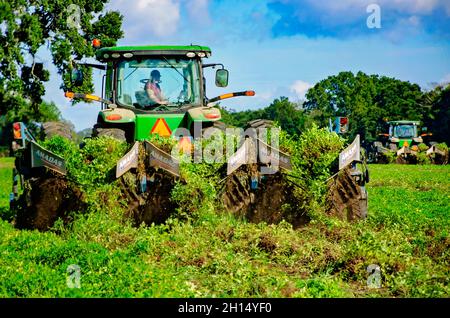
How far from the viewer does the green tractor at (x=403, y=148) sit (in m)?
37.4


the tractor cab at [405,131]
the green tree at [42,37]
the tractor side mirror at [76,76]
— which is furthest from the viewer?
the tractor cab at [405,131]

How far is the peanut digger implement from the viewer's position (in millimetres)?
9477

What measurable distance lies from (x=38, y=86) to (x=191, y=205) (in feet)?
90.6

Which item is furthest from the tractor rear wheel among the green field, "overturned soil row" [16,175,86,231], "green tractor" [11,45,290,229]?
"overturned soil row" [16,175,86,231]

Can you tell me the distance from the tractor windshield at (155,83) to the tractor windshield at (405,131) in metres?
33.6

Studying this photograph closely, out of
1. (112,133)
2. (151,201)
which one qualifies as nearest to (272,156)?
(151,201)

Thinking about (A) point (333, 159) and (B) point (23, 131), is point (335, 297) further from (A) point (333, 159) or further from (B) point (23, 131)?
(B) point (23, 131)

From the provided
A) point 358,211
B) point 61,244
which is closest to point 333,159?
point 358,211

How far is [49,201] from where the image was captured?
9.80 meters

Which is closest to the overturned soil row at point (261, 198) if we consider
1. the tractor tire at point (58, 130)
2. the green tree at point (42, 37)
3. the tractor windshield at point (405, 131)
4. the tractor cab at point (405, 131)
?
the tractor tire at point (58, 130)

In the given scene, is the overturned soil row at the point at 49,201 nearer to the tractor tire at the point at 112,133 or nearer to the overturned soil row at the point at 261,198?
the tractor tire at the point at 112,133

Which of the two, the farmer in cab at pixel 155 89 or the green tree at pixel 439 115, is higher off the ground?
the green tree at pixel 439 115

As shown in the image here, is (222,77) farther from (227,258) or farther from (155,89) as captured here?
(227,258)
